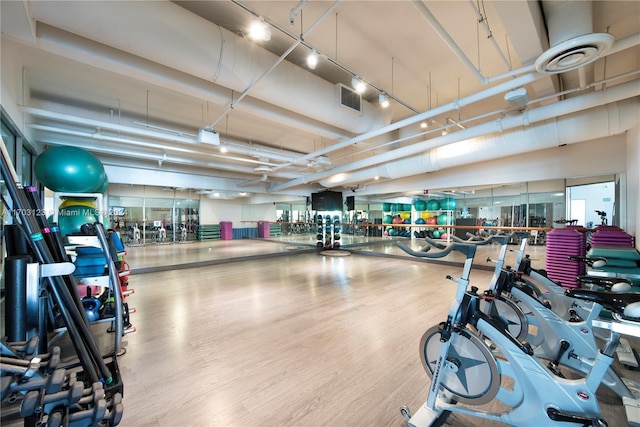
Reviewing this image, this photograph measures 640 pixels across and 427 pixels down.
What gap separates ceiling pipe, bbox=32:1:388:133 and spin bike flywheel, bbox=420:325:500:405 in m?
3.02

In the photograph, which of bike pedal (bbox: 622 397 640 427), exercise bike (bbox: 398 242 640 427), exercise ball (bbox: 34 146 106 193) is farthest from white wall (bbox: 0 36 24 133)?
bike pedal (bbox: 622 397 640 427)

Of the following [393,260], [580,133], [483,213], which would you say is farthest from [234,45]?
[483,213]

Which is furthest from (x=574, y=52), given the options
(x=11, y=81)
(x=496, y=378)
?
(x=11, y=81)

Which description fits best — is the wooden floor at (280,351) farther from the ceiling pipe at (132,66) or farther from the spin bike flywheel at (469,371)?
the ceiling pipe at (132,66)

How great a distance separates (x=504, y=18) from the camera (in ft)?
7.24

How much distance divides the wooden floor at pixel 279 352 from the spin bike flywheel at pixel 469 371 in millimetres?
185

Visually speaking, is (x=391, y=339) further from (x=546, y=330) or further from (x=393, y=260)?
(x=393, y=260)

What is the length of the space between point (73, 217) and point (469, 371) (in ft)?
14.9

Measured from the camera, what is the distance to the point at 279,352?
2.52 metres

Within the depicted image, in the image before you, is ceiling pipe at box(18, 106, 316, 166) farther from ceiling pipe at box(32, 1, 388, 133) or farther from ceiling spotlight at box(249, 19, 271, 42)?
ceiling spotlight at box(249, 19, 271, 42)

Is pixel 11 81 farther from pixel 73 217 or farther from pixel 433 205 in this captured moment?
pixel 433 205

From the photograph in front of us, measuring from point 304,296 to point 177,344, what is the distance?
2015 millimetres

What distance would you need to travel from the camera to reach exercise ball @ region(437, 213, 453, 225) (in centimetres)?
1157

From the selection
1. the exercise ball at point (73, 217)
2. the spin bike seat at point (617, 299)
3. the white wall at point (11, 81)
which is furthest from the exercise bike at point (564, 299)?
the white wall at point (11, 81)
